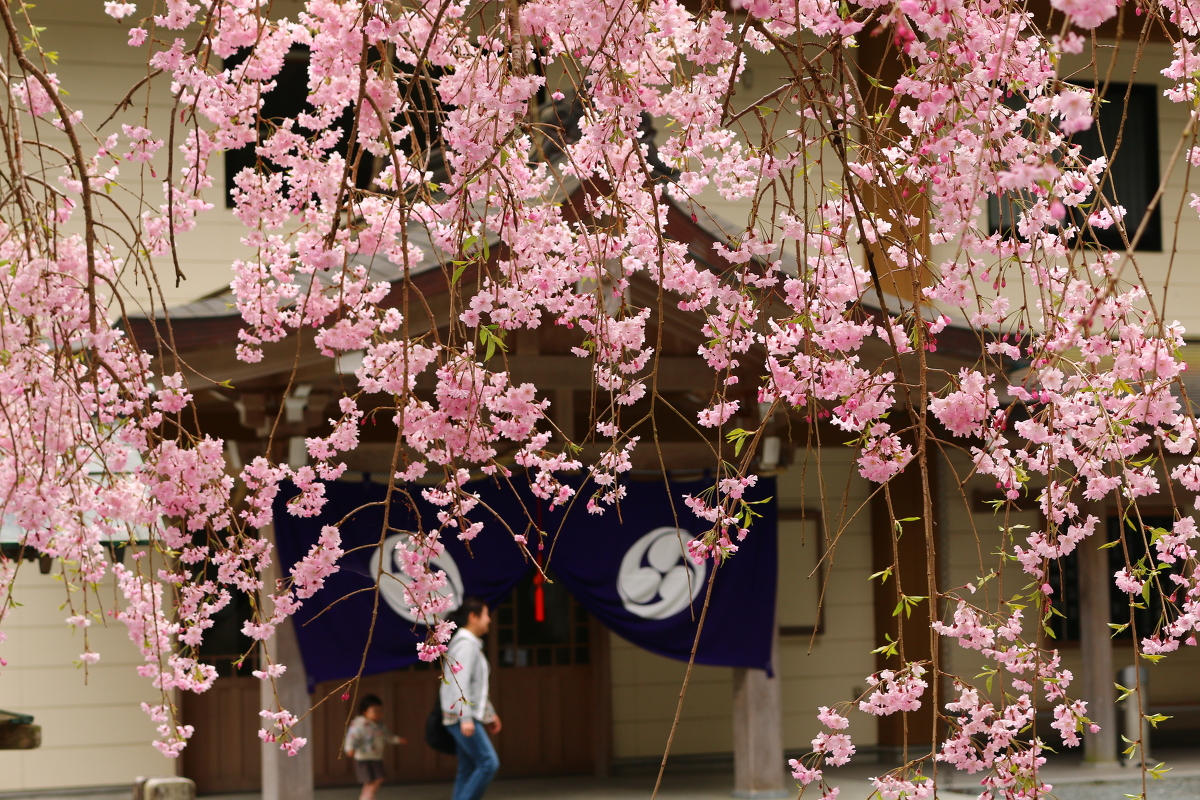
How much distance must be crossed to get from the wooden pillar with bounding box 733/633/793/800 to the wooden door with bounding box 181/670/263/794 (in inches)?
122

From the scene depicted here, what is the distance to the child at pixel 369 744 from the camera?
7207 mm

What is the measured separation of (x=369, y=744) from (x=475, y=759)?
147 centimetres

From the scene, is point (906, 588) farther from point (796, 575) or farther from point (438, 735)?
point (438, 735)

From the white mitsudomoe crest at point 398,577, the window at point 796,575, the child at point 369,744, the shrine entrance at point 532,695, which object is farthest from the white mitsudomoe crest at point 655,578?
the window at point 796,575

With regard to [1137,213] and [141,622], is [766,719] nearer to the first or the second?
[141,622]

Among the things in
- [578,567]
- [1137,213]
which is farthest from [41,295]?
[1137,213]

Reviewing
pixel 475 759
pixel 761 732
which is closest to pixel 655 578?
pixel 761 732

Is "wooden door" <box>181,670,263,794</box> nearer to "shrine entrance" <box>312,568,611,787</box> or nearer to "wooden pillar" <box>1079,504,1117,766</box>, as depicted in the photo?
"shrine entrance" <box>312,568,611,787</box>

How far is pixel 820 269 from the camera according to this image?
3.02 meters

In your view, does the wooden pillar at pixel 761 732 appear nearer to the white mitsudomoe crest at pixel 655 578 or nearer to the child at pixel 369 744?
the white mitsudomoe crest at pixel 655 578

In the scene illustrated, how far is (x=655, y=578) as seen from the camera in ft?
23.1

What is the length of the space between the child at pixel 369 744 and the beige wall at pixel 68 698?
149 centimetres

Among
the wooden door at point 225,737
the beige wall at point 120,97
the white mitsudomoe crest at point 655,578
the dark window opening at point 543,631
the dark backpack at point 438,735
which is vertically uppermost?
the beige wall at point 120,97

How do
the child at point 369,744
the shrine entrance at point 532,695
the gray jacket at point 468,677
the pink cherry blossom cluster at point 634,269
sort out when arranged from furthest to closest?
the shrine entrance at point 532,695 → the child at point 369,744 → the gray jacket at point 468,677 → the pink cherry blossom cluster at point 634,269
